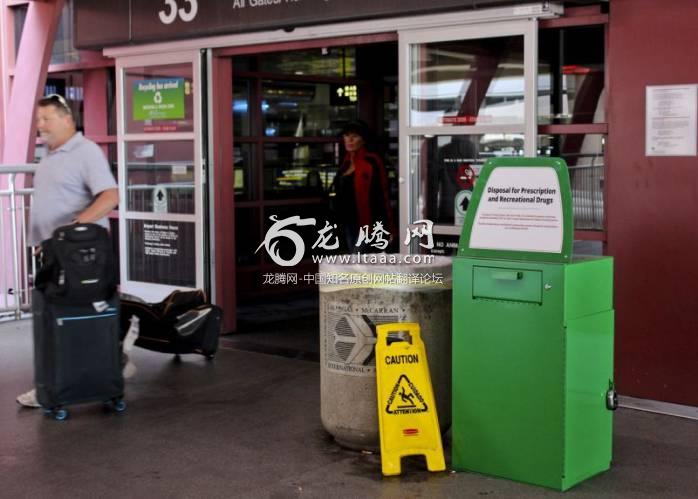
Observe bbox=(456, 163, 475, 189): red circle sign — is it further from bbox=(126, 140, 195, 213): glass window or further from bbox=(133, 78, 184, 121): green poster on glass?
bbox=(133, 78, 184, 121): green poster on glass

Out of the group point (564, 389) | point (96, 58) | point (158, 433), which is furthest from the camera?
point (96, 58)

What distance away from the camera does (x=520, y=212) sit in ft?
16.7

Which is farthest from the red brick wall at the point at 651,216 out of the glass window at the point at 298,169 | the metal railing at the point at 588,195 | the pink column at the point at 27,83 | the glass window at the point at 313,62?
the pink column at the point at 27,83

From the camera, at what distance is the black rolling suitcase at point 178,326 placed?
779cm

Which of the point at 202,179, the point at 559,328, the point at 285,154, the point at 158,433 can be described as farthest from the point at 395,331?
the point at 285,154

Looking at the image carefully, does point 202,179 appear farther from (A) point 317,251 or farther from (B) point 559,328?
(B) point 559,328

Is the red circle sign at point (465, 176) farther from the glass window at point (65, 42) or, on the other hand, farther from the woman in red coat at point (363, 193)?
the glass window at point (65, 42)

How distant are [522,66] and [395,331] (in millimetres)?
2326

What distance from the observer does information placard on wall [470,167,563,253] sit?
4977 mm

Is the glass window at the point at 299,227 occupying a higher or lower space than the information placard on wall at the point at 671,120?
lower

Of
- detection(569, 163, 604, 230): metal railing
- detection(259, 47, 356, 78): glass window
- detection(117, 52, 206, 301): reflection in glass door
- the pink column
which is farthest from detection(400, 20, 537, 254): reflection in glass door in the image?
the pink column

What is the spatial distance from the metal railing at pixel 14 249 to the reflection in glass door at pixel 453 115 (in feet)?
13.3

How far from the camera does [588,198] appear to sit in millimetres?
6781

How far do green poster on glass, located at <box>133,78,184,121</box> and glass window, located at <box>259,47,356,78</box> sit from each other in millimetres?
1612
